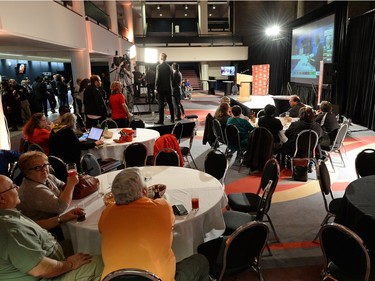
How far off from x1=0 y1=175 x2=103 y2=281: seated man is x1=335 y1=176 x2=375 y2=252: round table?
74.5 inches

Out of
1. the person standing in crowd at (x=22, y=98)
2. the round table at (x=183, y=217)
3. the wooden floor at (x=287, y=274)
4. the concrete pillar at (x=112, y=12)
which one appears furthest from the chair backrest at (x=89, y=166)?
the concrete pillar at (x=112, y=12)

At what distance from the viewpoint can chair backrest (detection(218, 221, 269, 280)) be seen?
73.2 inches

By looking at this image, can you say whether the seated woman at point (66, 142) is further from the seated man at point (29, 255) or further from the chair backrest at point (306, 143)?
the chair backrest at point (306, 143)

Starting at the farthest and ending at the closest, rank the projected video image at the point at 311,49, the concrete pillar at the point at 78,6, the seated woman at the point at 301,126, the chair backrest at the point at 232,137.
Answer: the projected video image at the point at 311,49, the concrete pillar at the point at 78,6, the chair backrest at the point at 232,137, the seated woman at the point at 301,126

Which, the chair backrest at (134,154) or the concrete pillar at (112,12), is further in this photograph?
the concrete pillar at (112,12)

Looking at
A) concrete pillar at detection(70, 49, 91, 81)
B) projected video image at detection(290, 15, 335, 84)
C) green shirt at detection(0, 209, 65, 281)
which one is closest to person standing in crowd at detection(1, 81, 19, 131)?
concrete pillar at detection(70, 49, 91, 81)

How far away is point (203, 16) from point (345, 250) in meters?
21.8

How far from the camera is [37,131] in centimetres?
405

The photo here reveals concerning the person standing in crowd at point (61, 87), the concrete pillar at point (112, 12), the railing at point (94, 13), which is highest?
the concrete pillar at point (112, 12)

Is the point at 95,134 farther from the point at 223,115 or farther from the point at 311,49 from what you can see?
the point at 311,49

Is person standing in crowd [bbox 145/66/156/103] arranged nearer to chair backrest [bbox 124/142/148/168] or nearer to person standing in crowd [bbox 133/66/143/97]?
person standing in crowd [bbox 133/66/143/97]

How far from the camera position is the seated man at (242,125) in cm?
528

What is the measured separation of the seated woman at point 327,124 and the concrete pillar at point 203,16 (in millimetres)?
17863

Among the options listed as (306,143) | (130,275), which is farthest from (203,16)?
(130,275)
